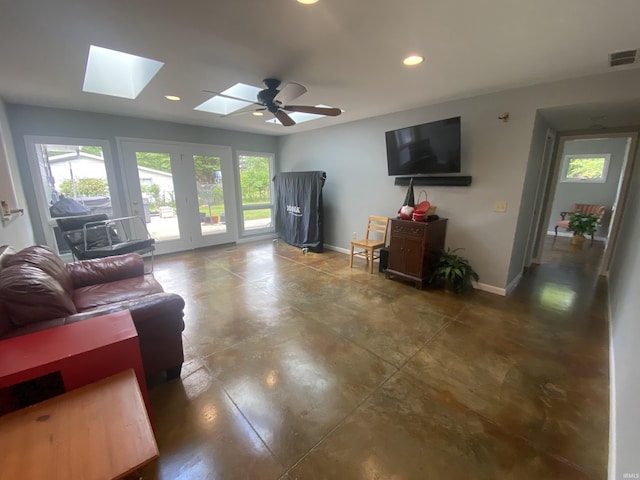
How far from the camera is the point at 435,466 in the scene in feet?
4.45

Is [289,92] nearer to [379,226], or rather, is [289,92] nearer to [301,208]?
[379,226]

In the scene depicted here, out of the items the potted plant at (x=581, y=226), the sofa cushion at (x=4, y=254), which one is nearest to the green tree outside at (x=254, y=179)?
the sofa cushion at (x=4, y=254)

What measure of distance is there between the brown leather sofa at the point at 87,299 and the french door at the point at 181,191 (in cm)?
238

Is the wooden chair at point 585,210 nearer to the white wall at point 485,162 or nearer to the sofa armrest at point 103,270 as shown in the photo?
the white wall at point 485,162

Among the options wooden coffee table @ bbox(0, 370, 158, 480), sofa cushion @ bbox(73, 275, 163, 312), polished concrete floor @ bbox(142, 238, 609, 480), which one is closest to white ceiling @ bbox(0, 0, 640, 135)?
sofa cushion @ bbox(73, 275, 163, 312)

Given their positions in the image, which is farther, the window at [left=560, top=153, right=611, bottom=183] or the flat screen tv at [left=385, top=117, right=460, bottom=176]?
the window at [left=560, top=153, right=611, bottom=183]

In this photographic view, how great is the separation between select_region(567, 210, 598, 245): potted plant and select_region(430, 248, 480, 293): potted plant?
160 inches

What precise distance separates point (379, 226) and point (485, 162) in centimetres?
176

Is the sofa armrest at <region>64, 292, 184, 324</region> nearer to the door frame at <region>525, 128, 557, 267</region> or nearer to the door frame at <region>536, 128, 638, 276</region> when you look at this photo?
the door frame at <region>525, 128, 557, 267</region>

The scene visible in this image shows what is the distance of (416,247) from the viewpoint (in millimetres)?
3457

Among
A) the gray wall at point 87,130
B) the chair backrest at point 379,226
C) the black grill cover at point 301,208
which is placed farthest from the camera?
the black grill cover at point 301,208

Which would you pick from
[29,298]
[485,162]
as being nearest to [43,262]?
[29,298]

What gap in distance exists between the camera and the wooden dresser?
340cm

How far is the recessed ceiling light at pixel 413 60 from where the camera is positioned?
2.21 meters
